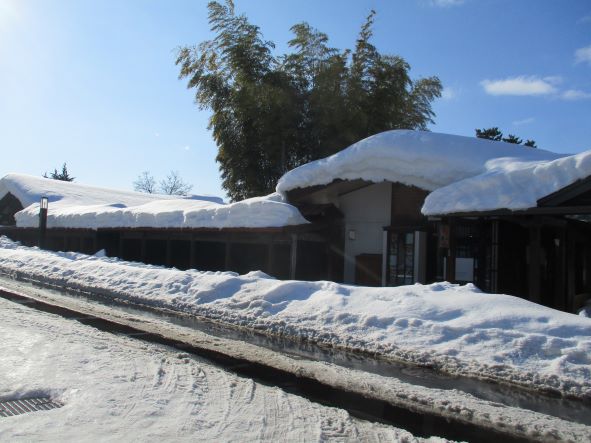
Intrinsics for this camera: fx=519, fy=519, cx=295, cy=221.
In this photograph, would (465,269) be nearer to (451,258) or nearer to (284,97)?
(451,258)

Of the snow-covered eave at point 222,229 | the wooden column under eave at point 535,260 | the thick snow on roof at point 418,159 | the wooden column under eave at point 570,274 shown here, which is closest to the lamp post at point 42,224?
the snow-covered eave at point 222,229

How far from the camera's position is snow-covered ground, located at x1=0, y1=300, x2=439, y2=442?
11.7ft

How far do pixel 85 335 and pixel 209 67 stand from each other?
60.2 ft

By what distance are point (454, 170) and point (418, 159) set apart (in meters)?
1.02

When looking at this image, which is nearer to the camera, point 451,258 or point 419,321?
point 419,321

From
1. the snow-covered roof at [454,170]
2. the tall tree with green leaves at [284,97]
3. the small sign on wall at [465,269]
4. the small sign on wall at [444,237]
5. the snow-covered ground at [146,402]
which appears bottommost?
the snow-covered ground at [146,402]

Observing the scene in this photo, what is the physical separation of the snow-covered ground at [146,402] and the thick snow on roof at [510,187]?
6856mm

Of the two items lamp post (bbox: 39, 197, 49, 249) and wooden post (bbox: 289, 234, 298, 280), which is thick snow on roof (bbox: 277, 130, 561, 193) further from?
lamp post (bbox: 39, 197, 49, 249)

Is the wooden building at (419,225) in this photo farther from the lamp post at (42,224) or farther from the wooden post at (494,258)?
the lamp post at (42,224)

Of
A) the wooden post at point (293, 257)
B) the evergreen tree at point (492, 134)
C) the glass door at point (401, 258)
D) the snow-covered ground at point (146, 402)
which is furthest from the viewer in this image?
the evergreen tree at point (492, 134)

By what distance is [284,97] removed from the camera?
21156mm

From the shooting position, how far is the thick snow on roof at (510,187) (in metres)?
9.70

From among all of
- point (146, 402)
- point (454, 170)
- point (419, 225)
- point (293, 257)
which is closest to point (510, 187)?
point (454, 170)

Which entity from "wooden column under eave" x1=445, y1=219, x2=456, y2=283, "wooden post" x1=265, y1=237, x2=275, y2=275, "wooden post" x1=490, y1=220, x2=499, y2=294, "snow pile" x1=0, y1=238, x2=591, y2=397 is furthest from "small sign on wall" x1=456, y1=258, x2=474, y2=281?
"wooden post" x1=265, y1=237, x2=275, y2=275
